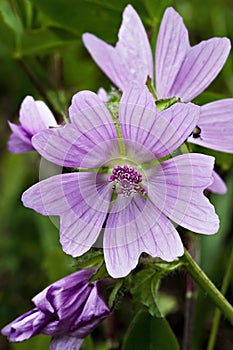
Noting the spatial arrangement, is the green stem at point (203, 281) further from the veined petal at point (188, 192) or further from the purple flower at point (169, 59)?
the purple flower at point (169, 59)

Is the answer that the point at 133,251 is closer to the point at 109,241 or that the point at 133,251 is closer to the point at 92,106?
the point at 109,241

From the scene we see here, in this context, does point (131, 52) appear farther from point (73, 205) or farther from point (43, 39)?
point (43, 39)

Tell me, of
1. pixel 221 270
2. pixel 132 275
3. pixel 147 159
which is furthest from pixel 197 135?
pixel 221 270

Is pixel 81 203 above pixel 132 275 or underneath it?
above

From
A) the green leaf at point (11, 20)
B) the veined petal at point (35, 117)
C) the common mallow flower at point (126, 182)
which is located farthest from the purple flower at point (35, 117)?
the green leaf at point (11, 20)

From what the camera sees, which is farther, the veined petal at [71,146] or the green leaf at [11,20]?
the green leaf at [11,20]

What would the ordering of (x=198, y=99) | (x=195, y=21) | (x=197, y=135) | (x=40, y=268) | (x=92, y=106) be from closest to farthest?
→ (x=92, y=106), (x=197, y=135), (x=198, y=99), (x=40, y=268), (x=195, y=21)
